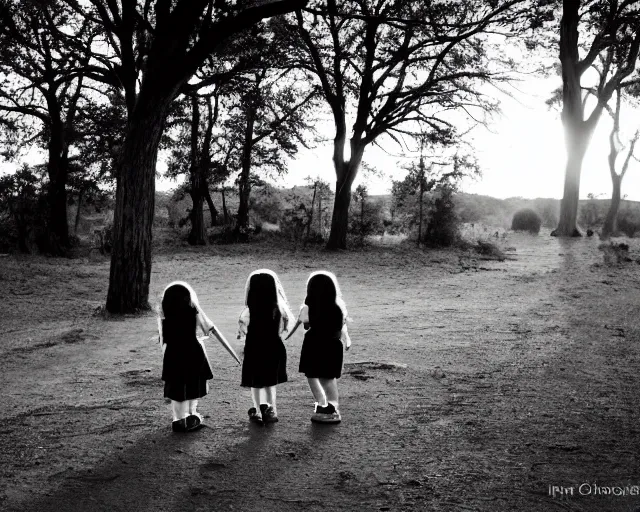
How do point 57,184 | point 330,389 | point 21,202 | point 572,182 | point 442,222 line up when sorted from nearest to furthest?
point 330,389
point 21,202
point 57,184
point 442,222
point 572,182

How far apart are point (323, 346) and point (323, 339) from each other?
0.20 feet

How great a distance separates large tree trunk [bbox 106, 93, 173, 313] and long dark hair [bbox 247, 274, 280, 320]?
6246 mm

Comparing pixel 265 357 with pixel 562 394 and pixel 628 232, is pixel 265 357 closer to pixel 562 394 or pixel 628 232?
pixel 562 394

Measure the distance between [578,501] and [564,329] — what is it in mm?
5847

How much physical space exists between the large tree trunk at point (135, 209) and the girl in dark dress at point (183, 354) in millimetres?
6050

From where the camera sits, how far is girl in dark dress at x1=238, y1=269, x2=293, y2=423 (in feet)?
16.6

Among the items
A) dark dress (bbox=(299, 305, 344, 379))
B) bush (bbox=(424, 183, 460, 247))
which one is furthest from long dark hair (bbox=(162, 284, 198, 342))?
bush (bbox=(424, 183, 460, 247))

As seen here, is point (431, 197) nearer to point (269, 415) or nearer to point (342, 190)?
point (342, 190)

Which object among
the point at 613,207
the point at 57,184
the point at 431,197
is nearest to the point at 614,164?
the point at 613,207

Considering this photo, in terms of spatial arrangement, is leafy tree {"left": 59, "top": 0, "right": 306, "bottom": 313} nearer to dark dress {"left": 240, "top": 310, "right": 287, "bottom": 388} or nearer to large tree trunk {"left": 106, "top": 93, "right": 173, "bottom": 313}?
large tree trunk {"left": 106, "top": 93, "right": 173, "bottom": 313}

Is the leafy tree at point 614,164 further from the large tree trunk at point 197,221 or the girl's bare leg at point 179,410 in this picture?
the girl's bare leg at point 179,410

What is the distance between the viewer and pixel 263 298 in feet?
16.9

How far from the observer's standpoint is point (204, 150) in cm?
2719

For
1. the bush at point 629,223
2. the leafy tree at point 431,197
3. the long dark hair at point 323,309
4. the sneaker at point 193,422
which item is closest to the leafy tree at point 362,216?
the leafy tree at point 431,197
